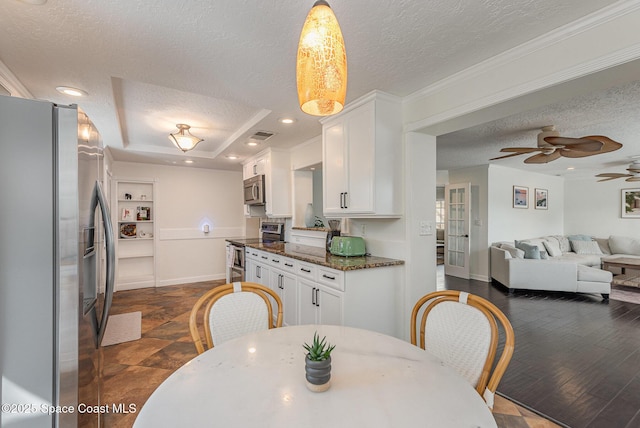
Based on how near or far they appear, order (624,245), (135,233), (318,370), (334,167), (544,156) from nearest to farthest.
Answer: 1. (318,370)
2. (334,167)
3. (544,156)
4. (135,233)
5. (624,245)

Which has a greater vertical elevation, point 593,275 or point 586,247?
point 586,247

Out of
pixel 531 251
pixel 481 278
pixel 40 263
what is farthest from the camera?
pixel 481 278

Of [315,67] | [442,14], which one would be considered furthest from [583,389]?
[315,67]

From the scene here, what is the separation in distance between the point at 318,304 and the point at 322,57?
2.23 meters

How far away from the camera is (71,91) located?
2.46 m

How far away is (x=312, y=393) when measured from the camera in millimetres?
946

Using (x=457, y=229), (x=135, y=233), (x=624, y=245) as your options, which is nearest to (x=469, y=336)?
(x=457, y=229)

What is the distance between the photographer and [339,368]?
3.61 ft

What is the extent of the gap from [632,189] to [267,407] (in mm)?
9977

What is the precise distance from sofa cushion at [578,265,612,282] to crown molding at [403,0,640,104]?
4.36 meters

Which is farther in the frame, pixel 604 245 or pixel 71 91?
pixel 604 245

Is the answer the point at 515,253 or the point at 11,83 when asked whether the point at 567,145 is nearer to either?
the point at 515,253

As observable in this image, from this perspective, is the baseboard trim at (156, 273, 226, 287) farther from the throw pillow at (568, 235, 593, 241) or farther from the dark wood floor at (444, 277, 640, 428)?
the throw pillow at (568, 235, 593, 241)

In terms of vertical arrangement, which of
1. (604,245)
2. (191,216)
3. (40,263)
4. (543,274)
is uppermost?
(191,216)
